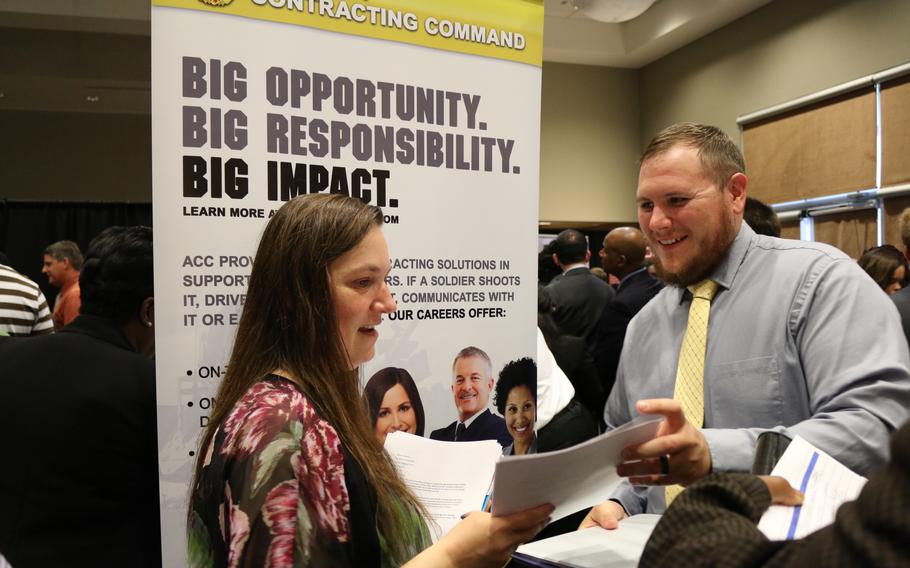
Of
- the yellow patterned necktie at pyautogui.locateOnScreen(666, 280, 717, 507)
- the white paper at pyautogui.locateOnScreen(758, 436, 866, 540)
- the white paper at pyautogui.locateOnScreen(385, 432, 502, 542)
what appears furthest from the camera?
the white paper at pyautogui.locateOnScreen(385, 432, 502, 542)

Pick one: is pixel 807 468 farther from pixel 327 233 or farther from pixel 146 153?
pixel 146 153

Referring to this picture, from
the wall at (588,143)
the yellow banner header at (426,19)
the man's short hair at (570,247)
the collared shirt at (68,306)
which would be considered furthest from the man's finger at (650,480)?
the wall at (588,143)

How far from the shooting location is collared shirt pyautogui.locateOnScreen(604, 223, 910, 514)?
52.1 inches

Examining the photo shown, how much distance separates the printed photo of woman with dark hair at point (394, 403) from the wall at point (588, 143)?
6073 mm

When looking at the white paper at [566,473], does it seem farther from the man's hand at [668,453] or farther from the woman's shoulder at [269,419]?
the woman's shoulder at [269,419]

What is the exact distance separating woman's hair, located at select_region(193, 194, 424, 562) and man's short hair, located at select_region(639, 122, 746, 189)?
883 mm

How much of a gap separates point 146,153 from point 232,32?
7.41m

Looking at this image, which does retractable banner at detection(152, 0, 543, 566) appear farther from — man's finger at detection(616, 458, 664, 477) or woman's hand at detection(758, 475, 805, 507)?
woman's hand at detection(758, 475, 805, 507)

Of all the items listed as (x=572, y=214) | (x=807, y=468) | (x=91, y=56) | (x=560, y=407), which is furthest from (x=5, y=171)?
(x=807, y=468)

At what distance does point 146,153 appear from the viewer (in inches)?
328

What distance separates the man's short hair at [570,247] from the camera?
14.3 ft

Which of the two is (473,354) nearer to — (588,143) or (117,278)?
(117,278)

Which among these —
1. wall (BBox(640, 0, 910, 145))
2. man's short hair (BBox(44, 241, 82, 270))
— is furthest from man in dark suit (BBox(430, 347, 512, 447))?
man's short hair (BBox(44, 241, 82, 270))

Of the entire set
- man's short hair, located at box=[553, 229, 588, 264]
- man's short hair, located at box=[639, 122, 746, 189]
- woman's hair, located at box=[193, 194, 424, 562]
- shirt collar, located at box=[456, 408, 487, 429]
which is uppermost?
man's short hair, located at box=[639, 122, 746, 189]
